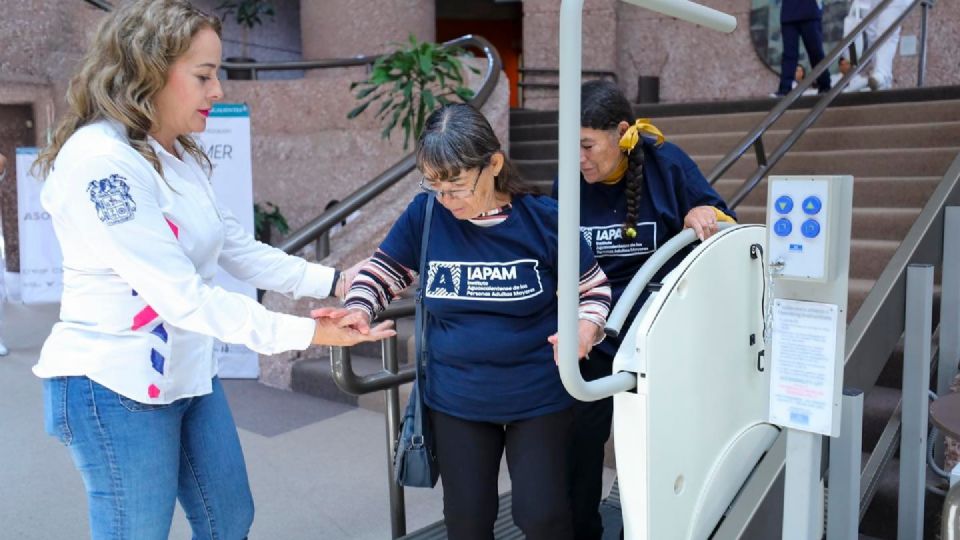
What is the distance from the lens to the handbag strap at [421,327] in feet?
5.79

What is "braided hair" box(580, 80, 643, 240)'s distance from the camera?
195 cm

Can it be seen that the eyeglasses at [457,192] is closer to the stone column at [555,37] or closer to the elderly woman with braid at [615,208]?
the elderly woman with braid at [615,208]

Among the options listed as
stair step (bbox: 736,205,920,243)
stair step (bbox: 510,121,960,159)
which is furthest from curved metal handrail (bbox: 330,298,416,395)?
stair step (bbox: 510,121,960,159)

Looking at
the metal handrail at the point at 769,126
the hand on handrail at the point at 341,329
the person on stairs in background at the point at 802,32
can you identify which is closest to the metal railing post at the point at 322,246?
the metal handrail at the point at 769,126

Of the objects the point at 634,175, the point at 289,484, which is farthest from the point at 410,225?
the point at 289,484

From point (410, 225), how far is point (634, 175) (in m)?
0.61

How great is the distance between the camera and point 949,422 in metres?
1.63

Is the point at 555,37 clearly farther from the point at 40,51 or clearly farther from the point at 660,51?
the point at 40,51

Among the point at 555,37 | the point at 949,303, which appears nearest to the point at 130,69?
the point at 949,303

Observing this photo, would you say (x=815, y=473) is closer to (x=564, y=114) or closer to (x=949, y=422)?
→ (x=949, y=422)

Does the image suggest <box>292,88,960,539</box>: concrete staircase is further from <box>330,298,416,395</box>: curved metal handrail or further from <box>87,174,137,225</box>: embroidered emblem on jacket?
<box>87,174,137,225</box>: embroidered emblem on jacket

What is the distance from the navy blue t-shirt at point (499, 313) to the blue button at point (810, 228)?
0.50m

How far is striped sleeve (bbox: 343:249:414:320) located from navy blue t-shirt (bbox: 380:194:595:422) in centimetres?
14

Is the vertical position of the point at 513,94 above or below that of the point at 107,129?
above
